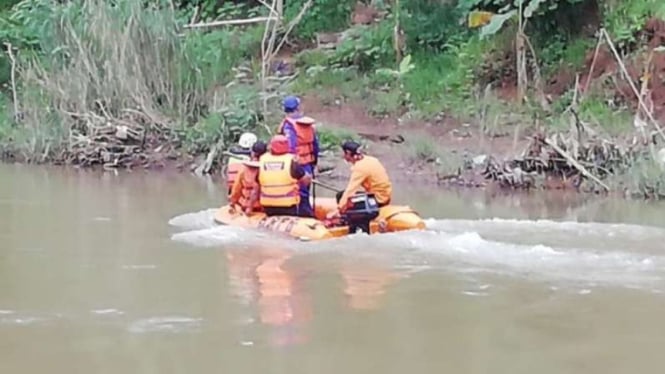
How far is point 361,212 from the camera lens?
13062 millimetres

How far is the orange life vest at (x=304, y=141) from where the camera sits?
14.2 m

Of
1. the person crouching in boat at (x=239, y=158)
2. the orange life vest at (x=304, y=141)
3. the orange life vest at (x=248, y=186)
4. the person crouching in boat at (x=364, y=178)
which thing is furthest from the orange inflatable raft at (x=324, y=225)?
the person crouching in boat at (x=239, y=158)

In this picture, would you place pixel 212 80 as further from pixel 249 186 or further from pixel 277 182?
pixel 277 182

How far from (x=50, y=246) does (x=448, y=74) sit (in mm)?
11611

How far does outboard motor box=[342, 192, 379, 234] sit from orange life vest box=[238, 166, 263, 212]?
115 centimetres

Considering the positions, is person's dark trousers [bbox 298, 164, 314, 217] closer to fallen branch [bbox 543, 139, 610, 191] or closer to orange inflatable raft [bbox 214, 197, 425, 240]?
orange inflatable raft [bbox 214, 197, 425, 240]

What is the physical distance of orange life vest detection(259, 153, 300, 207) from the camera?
1343cm

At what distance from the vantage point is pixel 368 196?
1317cm

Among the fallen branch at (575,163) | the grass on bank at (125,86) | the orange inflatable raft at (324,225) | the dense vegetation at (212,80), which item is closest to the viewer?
the orange inflatable raft at (324,225)

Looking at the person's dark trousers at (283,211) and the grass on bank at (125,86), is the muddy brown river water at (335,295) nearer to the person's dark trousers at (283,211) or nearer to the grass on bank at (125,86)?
the person's dark trousers at (283,211)

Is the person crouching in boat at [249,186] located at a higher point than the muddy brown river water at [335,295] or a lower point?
higher

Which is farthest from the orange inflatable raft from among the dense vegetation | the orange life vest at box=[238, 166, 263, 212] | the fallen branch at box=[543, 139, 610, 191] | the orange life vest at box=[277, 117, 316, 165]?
the dense vegetation

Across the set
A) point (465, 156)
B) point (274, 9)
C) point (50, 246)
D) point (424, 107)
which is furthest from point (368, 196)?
point (274, 9)

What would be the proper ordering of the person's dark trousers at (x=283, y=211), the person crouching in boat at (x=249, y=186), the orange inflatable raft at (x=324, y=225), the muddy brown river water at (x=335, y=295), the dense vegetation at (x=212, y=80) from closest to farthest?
the muddy brown river water at (x=335, y=295) < the orange inflatable raft at (x=324, y=225) < the person's dark trousers at (x=283, y=211) < the person crouching in boat at (x=249, y=186) < the dense vegetation at (x=212, y=80)
